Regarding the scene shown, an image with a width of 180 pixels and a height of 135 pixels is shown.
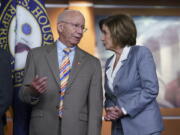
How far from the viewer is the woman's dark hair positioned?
3002 mm

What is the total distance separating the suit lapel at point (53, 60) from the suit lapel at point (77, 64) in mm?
101

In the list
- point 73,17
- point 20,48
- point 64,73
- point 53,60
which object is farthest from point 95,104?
point 20,48

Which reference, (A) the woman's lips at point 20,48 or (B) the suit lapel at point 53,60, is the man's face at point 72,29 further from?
(A) the woman's lips at point 20,48

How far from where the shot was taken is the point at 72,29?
10.2ft

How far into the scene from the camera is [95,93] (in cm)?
305

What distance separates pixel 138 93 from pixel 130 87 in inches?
2.9

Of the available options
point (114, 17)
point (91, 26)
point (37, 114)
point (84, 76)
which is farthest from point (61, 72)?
point (91, 26)

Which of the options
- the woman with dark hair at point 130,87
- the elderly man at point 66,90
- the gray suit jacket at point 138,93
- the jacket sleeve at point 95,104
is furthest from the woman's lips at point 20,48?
the gray suit jacket at point 138,93

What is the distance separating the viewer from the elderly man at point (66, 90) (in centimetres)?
296

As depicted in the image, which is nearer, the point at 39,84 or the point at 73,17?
the point at 39,84

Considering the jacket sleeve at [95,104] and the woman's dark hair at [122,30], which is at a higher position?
the woman's dark hair at [122,30]

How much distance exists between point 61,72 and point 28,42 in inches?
25.1

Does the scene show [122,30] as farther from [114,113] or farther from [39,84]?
[39,84]

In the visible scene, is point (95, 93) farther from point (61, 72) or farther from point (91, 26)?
point (91, 26)
